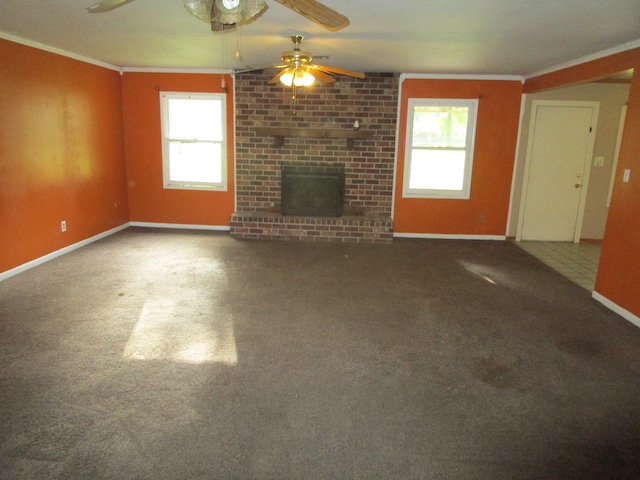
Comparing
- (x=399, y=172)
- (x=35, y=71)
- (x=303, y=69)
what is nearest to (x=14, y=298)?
(x=35, y=71)

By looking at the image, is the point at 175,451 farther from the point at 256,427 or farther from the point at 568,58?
the point at 568,58

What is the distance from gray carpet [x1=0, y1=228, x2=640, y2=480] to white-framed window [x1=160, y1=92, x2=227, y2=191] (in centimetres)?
219

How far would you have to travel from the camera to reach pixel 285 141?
617 centimetres

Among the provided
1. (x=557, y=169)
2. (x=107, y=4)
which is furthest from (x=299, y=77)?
(x=557, y=169)

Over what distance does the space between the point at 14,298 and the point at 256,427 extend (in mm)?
2819

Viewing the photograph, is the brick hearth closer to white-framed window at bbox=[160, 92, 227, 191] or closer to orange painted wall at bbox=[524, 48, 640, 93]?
white-framed window at bbox=[160, 92, 227, 191]

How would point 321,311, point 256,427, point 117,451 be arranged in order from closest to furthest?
1. point 117,451
2. point 256,427
3. point 321,311

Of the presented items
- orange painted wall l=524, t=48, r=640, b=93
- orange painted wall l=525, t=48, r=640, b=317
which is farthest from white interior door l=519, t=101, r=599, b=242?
orange painted wall l=525, t=48, r=640, b=317

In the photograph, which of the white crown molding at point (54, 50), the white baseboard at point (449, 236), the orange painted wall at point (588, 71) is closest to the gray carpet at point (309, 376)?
the white baseboard at point (449, 236)

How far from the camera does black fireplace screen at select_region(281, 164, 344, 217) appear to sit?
19.7 ft

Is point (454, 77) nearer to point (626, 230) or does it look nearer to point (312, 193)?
point (312, 193)

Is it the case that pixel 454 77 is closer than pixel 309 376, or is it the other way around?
pixel 309 376

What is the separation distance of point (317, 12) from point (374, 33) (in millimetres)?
1739

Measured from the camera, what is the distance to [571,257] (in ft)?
18.4
